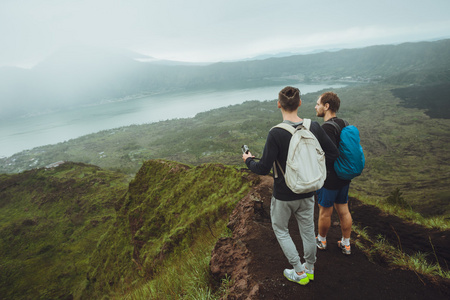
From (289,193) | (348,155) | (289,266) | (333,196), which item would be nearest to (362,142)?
(333,196)

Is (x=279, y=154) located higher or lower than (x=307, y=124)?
lower

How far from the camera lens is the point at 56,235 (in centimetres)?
1845

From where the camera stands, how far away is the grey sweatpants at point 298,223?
2424mm

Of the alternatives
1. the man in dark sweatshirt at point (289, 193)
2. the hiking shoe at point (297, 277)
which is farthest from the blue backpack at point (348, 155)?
the hiking shoe at point (297, 277)

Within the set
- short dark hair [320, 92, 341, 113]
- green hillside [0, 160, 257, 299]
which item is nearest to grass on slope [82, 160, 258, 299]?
green hillside [0, 160, 257, 299]

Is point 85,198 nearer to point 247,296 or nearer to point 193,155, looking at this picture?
point 247,296

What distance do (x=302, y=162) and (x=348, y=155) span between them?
1038mm

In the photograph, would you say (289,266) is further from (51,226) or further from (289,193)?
(51,226)

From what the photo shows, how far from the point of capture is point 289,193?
2355 mm

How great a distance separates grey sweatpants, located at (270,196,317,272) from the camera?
2.42 metres

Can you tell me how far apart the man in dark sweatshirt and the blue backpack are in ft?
1.22

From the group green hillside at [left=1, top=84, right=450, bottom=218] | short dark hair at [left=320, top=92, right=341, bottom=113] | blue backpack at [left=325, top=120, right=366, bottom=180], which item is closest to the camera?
blue backpack at [left=325, top=120, right=366, bottom=180]

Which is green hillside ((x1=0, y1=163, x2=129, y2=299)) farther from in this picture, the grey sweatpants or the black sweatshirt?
the black sweatshirt

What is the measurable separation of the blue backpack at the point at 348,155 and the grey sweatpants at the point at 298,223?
80cm
